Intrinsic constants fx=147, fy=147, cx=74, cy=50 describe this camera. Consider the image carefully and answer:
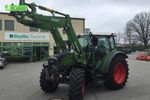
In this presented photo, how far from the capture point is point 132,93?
17.4 feet

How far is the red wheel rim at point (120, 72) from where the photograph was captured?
613 cm

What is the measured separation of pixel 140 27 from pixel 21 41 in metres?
43.1

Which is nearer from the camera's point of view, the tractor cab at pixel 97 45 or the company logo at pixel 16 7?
the company logo at pixel 16 7

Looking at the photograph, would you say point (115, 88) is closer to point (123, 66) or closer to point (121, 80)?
point (121, 80)

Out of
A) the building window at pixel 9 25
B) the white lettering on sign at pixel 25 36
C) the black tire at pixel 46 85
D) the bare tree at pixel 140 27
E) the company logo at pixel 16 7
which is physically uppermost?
the bare tree at pixel 140 27

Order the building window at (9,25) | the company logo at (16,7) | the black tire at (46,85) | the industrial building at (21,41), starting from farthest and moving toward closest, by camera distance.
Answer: the building window at (9,25)
the industrial building at (21,41)
the black tire at (46,85)
the company logo at (16,7)

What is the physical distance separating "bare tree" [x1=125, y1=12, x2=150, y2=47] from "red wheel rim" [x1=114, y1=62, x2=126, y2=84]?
4736 centimetres

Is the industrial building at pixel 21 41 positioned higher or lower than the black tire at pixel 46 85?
higher

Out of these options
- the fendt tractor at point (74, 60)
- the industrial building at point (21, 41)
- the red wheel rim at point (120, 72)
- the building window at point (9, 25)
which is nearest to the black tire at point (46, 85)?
the fendt tractor at point (74, 60)

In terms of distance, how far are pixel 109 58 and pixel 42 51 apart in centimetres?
→ 1663

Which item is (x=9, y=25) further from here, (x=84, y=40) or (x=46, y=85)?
(x=46, y=85)

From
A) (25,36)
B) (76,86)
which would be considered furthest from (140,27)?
(76,86)

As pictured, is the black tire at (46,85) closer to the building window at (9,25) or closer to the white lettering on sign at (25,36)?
the white lettering on sign at (25,36)

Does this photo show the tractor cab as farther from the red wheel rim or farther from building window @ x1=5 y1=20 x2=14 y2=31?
building window @ x1=5 y1=20 x2=14 y2=31
